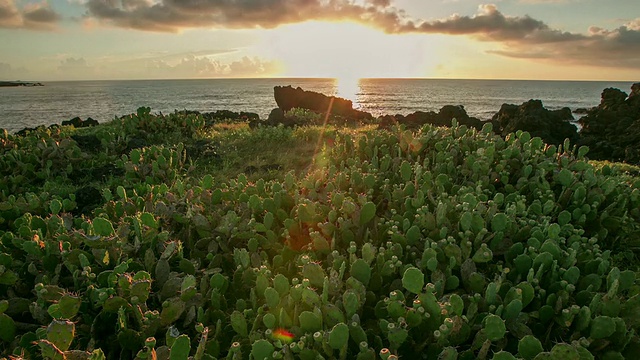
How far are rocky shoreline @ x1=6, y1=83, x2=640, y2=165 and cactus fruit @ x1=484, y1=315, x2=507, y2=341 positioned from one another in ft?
40.0

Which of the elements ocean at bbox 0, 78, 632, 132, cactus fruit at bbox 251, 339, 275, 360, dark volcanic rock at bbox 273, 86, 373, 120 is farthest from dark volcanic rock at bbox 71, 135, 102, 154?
ocean at bbox 0, 78, 632, 132

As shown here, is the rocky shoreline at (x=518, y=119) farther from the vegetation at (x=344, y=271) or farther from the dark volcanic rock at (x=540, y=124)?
the vegetation at (x=344, y=271)

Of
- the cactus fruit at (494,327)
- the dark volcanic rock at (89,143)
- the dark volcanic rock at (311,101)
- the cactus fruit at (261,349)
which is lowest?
the cactus fruit at (261,349)

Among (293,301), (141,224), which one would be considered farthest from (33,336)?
(293,301)

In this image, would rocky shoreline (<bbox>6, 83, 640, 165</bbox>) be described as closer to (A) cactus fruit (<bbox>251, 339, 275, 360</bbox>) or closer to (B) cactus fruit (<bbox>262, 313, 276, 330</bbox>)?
(B) cactus fruit (<bbox>262, 313, 276, 330</bbox>)

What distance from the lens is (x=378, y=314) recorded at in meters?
2.67

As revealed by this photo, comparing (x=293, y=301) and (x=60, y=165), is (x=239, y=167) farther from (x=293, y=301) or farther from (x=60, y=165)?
(x=293, y=301)

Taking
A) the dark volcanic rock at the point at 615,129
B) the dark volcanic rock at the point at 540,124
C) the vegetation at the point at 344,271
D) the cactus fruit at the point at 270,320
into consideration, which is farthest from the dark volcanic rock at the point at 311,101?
the cactus fruit at the point at 270,320

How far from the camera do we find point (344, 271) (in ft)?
10.0

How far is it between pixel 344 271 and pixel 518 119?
73.9 feet

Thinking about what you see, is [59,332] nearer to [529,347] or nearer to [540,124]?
[529,347]

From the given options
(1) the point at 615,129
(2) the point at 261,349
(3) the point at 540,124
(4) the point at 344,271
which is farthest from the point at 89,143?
(1) the point at 615,129

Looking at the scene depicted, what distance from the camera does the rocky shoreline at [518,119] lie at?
1700 cm

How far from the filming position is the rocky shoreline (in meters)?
17.0
